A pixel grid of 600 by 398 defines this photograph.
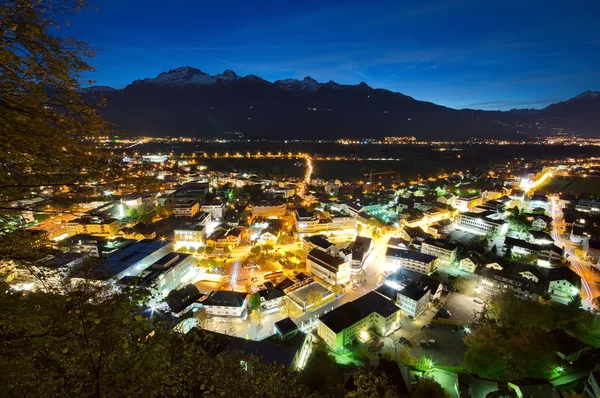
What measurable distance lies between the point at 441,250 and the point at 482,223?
6333mm

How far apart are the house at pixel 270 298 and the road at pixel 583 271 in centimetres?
1316

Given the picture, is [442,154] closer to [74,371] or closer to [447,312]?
[447,312]

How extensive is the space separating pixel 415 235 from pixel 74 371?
63.2 ft

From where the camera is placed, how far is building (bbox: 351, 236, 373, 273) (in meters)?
15.1

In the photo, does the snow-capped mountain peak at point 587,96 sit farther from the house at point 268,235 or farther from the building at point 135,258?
the building at point 135,258

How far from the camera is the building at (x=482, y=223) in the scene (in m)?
19.5

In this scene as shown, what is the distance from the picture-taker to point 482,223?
20.1m

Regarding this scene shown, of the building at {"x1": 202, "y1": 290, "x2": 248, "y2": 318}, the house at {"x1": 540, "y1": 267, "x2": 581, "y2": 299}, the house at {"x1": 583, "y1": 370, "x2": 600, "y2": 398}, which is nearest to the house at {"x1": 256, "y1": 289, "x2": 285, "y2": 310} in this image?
the building at {"x1": 202, "y1": 290, "x2": 248, "y2": 318}

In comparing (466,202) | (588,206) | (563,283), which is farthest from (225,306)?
→ (588,206)

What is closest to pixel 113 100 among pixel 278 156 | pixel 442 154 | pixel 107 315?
pixel 278 156

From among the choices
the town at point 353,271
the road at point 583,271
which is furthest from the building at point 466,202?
the road at point 583,271

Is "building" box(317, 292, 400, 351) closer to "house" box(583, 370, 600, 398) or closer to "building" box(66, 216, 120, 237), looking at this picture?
"house" box(583, 370, 600, 398)

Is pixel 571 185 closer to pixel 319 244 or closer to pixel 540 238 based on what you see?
pixel 540 238

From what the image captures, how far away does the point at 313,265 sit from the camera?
1503 centimetres
